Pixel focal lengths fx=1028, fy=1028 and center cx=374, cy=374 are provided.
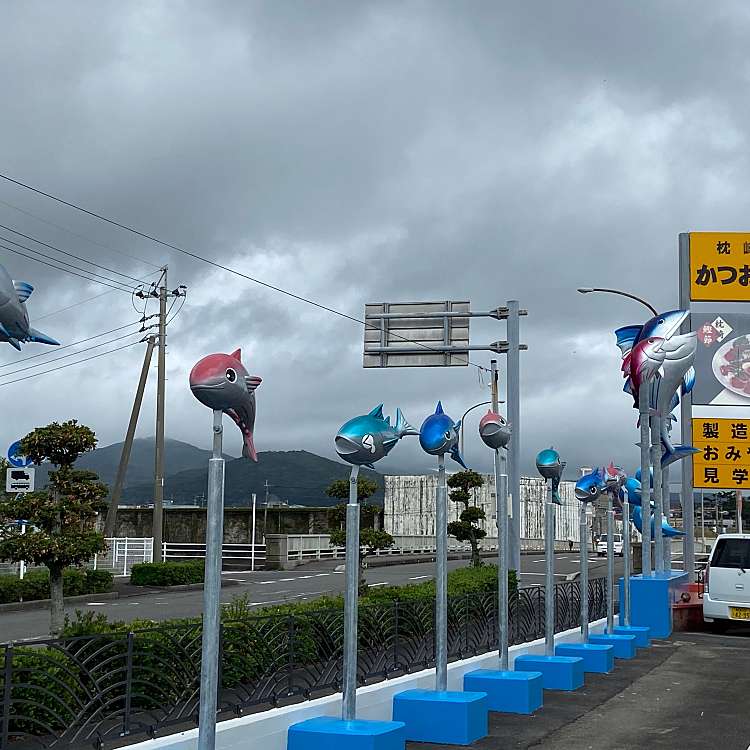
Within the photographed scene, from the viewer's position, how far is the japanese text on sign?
22016 millimetres

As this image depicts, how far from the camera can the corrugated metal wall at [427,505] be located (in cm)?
6319

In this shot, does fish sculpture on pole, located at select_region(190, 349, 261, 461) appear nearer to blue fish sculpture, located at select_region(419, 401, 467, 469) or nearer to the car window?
blue fish sculpture, located at select_region(419, 401, 467, 469)

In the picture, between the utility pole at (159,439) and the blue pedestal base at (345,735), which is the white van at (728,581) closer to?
the blue pedestal base at (345,735)

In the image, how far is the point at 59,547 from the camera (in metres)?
16.3

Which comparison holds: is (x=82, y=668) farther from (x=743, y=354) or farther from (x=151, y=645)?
(x=743, y=354)

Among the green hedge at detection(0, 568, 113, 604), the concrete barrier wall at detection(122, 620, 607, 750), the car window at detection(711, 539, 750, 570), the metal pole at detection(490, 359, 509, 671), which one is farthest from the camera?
the green hedge at detection(0, 568, 113, 604)

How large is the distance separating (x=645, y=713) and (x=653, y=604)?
24.6 ft

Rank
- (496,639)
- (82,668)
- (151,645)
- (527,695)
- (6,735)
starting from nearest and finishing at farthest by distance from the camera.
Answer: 1. (6,735)
2. (82,668)
3. (151,645)
4. (527,695)
5. (496,639)

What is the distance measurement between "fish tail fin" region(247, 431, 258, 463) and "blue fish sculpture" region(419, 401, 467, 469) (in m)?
2.87

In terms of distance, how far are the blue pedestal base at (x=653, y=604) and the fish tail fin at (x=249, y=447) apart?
12.4 meters

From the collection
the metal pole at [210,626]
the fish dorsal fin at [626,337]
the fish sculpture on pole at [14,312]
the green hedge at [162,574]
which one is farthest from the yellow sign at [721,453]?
the fish sculpture on pole at [14,312]

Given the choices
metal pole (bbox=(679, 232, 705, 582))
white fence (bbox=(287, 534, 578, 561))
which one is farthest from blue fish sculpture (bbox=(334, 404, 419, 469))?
white fence (bbox=(287, 534, 578, 561))

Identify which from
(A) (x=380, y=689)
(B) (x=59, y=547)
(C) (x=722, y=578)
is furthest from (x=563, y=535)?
(A) (x=380, y=689)

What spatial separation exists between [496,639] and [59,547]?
7.37 metres
